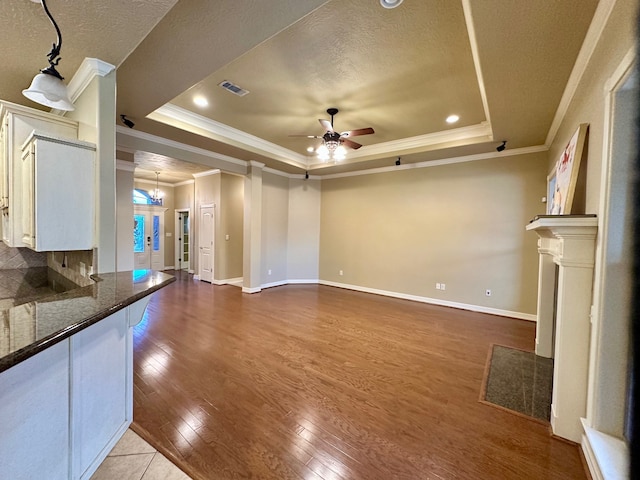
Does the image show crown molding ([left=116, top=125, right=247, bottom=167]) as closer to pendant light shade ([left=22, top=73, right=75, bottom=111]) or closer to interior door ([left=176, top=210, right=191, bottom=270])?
pendant light shade ([left=22, top=73, right=75, bottom=111])

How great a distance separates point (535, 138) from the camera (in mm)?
3877

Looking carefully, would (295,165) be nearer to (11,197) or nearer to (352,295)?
(352,295)

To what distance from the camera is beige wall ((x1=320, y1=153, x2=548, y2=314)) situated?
4.40 metres

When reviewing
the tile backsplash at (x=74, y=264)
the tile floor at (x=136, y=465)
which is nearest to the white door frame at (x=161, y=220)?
the tile backsplash at (x=74, y=264)

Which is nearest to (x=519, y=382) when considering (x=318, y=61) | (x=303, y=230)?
(x=318, y=61)

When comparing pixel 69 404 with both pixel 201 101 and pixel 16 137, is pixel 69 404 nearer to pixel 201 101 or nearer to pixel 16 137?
pixel 16 137

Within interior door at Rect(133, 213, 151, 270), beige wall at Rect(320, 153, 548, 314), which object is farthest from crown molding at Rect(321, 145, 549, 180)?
interior door at Rect(133, 213, 151, 270)

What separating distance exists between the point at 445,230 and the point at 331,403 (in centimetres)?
399

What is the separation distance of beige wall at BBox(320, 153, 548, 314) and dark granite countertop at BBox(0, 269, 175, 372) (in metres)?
4.69

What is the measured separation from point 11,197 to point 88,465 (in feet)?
6.58

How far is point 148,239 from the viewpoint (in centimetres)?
805

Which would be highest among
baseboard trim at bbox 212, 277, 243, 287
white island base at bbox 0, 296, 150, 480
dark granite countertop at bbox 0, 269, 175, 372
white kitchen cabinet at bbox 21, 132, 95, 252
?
white kitchen cabinet at bbox 21, 132, 95, 252

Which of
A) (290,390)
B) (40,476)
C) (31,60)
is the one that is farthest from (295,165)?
(40,476)

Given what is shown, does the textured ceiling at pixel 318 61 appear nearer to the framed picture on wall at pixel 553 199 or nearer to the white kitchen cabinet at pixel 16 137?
the white kitchen cabinet at pixel 16 137
